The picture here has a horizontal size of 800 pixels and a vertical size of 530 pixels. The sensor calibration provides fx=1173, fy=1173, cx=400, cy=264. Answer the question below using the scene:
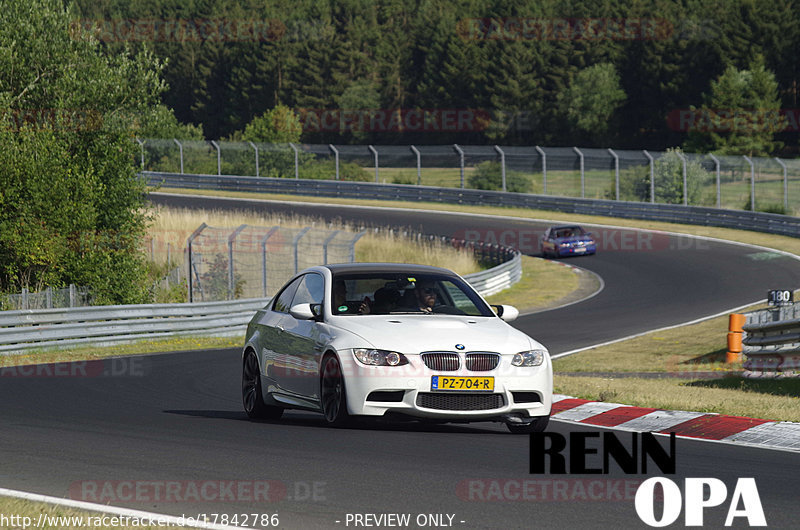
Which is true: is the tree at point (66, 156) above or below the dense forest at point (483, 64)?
below

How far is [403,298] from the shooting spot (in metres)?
10.6

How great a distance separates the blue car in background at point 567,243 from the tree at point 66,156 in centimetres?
1701

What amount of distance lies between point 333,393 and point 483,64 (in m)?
95.9

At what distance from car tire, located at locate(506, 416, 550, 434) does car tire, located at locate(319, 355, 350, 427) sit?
4.77 ft

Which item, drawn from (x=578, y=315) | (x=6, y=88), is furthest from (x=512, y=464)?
(x=6, y=88)

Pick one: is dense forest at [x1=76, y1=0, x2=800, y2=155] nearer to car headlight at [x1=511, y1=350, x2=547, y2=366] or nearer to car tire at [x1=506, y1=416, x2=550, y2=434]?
car tire at [x1=506, y1=416, x2=550, y2=434]

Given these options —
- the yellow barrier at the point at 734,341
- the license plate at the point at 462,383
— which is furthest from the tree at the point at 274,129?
the license plate at the point at 462,383

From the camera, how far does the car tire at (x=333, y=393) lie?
9.68 metres

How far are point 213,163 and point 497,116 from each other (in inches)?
1480

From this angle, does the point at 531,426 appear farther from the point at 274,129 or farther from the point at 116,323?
the point at 274,129

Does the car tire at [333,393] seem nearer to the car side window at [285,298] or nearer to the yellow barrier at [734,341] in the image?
the car side window at [285,298]

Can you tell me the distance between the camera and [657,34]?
315ft

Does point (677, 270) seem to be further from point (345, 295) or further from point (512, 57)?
point (512, 57)

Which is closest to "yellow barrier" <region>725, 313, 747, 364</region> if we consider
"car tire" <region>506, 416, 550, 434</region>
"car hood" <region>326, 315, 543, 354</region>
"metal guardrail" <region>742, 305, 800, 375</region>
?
"metal guardrail" <region>742, 305, 800, 375</region>
